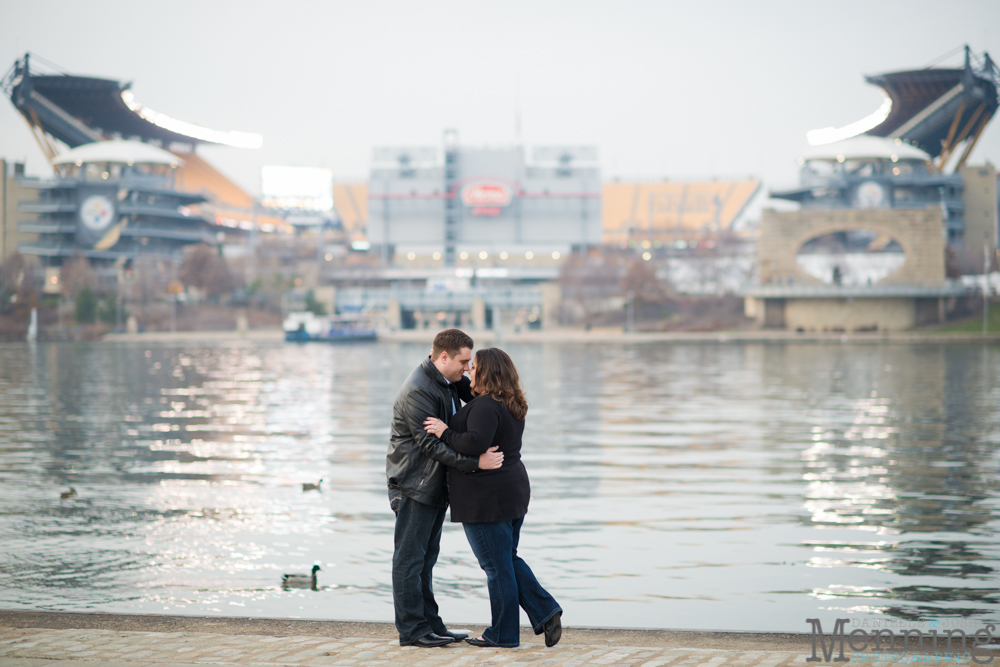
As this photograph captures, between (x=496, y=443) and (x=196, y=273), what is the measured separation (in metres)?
122

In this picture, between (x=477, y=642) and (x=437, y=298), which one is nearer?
(x=477, y=642)

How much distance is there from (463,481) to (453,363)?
927mm

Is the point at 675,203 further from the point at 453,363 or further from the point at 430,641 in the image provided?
the point at 430,641

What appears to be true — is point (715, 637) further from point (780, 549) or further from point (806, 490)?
point (806, 490)

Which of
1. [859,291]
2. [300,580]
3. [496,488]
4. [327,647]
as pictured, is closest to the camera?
[327,647]

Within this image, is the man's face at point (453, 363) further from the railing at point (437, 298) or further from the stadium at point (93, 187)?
the stadium at point (93, 187)

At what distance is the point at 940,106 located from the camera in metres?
121

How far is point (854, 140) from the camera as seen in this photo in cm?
12031

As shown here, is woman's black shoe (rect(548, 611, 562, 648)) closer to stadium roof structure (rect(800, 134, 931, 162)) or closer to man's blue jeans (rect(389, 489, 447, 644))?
man's blue jeans (rect(389, 489, 447, 644))

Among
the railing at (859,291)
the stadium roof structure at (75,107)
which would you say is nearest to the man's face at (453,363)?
the railing at (859,291)

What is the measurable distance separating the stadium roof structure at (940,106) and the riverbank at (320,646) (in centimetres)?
12415

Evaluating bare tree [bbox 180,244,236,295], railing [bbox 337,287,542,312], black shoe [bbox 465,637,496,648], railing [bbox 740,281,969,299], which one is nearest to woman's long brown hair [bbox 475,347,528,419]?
black shoe [bbox 465,637,496,648]

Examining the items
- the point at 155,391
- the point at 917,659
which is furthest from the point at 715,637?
the point at 155,391

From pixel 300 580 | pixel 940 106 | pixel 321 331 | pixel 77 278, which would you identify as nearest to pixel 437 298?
pixel 321 331
